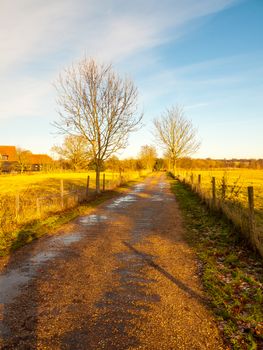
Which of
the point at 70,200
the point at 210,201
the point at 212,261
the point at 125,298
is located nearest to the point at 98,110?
the point at 70,200

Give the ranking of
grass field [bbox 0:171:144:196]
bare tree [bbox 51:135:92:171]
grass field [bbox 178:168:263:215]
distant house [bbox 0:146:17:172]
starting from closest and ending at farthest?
1. grass field [bbox 178:168:263:215]
2. grass field [bbox 0:171:144:196]
3. bare tree [bbox 51:135:92:171]
4. distant house [bbox 0:146:17:172]

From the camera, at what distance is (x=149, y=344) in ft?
12.6

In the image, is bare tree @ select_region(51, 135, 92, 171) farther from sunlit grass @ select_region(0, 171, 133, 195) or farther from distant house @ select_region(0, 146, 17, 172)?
sunlit grass @ select_region(0, 171, 133, 195)

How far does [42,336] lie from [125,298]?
1.57 metres

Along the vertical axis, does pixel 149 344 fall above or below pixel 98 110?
below

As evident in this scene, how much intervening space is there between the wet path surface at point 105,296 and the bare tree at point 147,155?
77591mm

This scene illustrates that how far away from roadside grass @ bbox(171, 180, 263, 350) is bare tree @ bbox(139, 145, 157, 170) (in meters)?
76.4

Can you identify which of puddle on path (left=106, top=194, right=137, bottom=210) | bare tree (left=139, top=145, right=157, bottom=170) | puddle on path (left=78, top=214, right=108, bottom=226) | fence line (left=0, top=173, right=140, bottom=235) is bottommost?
puddle on path (left=106, top=194, right=137, bottom=210)

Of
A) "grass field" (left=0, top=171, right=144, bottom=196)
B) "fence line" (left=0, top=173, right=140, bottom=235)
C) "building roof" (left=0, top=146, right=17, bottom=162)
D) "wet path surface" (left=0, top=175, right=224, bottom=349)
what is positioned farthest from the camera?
"building roof" (left=0, top=146, right=17, bottom=162)

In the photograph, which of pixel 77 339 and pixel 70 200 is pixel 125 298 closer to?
pixel 77 339

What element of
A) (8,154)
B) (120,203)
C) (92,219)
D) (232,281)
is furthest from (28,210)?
(8,154)

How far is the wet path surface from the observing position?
400 cm

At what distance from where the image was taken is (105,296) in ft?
17.3

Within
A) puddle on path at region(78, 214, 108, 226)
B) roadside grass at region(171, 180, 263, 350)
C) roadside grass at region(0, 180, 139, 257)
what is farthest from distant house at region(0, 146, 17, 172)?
roadside grass at region(171, 180, 263, 350)
